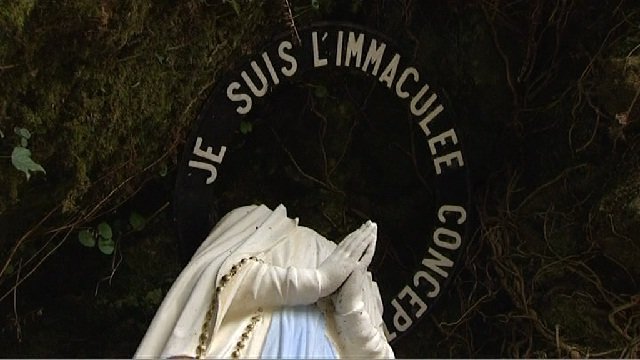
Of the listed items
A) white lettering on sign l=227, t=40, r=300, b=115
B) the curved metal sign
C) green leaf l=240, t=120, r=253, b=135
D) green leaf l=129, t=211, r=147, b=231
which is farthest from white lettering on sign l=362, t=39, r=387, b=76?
green leaf l=129, t=211, r=147, b=231

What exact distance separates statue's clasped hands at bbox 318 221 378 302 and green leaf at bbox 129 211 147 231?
2.96ft

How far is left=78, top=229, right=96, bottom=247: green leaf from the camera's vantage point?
276 centimetres

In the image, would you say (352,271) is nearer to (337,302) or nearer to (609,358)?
(337,302)

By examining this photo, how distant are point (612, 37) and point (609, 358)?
904 mm

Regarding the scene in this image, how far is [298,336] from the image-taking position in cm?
213

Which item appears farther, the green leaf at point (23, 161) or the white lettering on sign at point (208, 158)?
the white lettering on sign at point (208, 158)

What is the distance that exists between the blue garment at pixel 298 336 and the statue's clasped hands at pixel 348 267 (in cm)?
6

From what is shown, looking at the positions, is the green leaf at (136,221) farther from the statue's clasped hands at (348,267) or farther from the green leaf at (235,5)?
the statue's clasped hands at (348,267)

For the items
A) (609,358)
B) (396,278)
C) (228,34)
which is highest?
(228,34)

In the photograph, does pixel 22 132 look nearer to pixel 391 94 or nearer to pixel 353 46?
pixel 353 46

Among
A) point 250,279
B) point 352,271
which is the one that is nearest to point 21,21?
point 250,279

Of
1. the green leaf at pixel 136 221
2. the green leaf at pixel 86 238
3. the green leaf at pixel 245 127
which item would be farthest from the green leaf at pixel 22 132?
the green leaf at pixel 245 127

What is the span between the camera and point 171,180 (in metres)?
2.93

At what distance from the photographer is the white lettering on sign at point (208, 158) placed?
9.13ft
